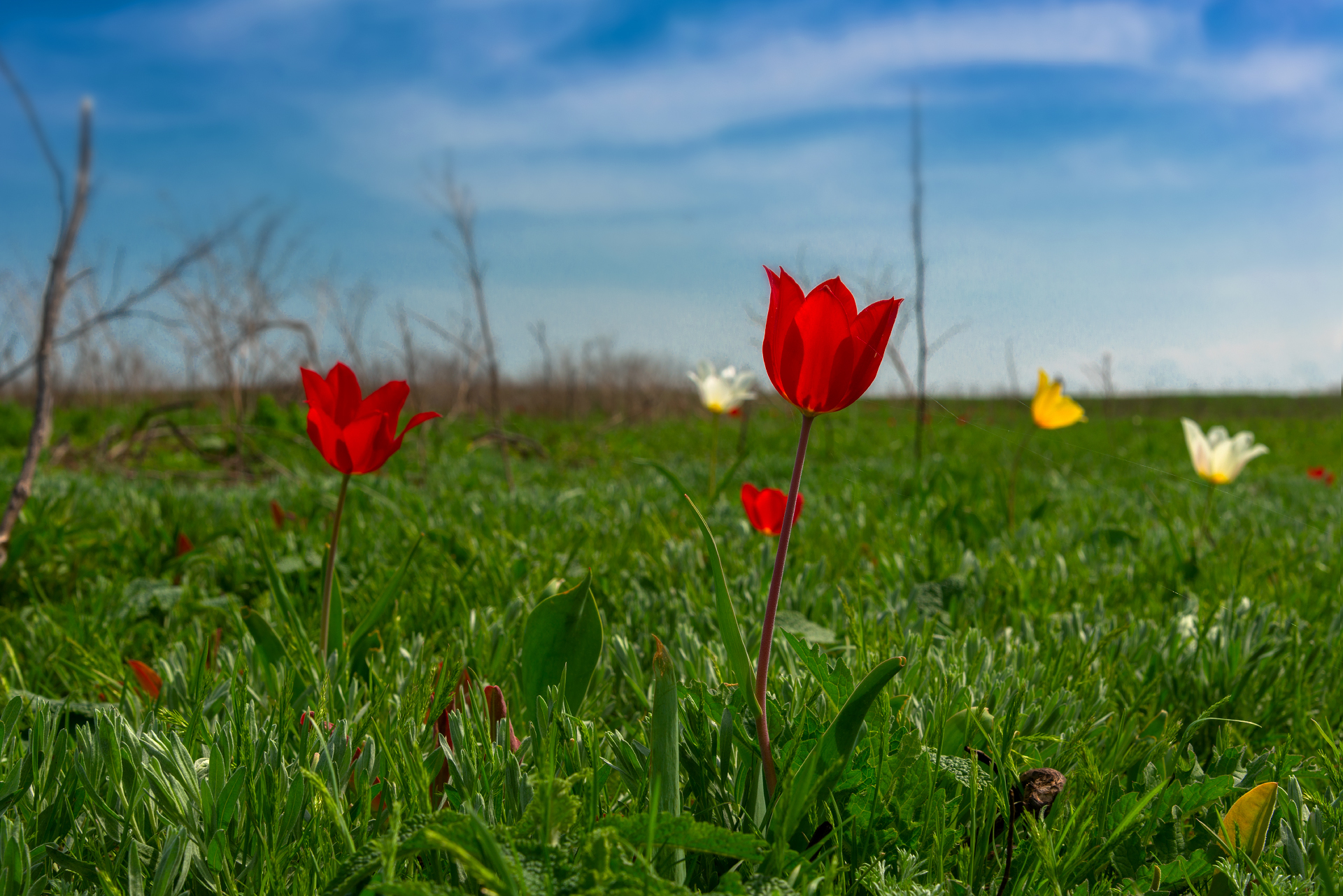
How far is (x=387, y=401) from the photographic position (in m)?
1.46

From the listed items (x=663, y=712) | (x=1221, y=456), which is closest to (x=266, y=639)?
(x=663, y=712)

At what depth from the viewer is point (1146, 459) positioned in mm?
8320

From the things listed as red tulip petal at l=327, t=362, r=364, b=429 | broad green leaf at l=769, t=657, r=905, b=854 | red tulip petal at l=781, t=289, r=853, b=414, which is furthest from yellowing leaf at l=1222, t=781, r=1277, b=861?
red tulip petal at l=327, t=362, r=364, b=429

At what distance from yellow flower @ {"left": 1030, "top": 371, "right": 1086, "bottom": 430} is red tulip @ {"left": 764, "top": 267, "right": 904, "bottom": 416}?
2.22 m

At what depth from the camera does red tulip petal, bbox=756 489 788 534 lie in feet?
6.96

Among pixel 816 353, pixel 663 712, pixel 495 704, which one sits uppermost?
pixel 816 353

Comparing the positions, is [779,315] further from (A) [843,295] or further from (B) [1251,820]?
(B) [1251,820]

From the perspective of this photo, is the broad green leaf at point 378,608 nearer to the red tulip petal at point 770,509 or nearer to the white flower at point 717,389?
the red tulip petal at point 770,509

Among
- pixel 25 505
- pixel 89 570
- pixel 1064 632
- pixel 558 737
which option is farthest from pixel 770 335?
pixel 25 505

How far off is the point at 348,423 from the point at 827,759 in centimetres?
102

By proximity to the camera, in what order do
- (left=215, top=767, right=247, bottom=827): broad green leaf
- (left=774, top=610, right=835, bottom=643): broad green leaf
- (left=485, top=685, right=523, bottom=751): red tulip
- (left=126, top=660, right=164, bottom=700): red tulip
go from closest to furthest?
(left=215, top=767, right=247, bottom=827): broad green leaf < (left=485, top=685, right=523, bottom=751): red tulip < (left=126, top=660, right=164, bottom=700): red tulip < (left=774, top=610, right=835, bottom=643): broad green leaf

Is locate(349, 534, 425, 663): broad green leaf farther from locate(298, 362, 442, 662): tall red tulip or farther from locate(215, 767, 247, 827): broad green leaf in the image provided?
locate(215, 767, 247, 827): broad green leaf

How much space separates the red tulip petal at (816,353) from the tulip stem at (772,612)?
3 cm

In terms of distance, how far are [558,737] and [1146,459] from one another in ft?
29.0
